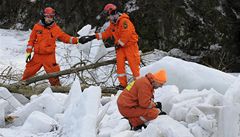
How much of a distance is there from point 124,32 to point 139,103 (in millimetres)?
2405

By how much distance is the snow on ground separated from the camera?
14.1 ft

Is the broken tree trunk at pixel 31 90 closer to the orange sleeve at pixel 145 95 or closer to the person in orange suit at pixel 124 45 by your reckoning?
the person in orange suit at pixel 124 45

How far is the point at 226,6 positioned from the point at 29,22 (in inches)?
234

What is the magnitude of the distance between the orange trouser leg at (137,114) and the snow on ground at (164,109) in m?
0.11

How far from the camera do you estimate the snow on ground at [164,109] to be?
14.1 ft

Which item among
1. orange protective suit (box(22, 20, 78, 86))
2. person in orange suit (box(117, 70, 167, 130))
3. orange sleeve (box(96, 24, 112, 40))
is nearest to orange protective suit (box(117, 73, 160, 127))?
person in orange suit (box(117, 70, 167, 130))

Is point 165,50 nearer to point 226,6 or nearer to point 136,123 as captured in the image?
point 226,6

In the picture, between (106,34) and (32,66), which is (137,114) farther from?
(32,66)

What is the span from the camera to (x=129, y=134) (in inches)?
184

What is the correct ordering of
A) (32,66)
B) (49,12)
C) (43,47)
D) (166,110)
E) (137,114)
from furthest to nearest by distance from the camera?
(32,66) → (43,47) → (49,12) → (166,110) → (137,114)

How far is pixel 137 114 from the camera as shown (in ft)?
16.5

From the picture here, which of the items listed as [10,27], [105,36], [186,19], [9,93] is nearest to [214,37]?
[186,19]

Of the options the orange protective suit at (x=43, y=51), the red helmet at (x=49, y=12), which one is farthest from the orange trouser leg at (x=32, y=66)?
the red helmet at (x=49, y=12)

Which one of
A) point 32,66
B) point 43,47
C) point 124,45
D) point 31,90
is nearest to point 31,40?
point 43,47
